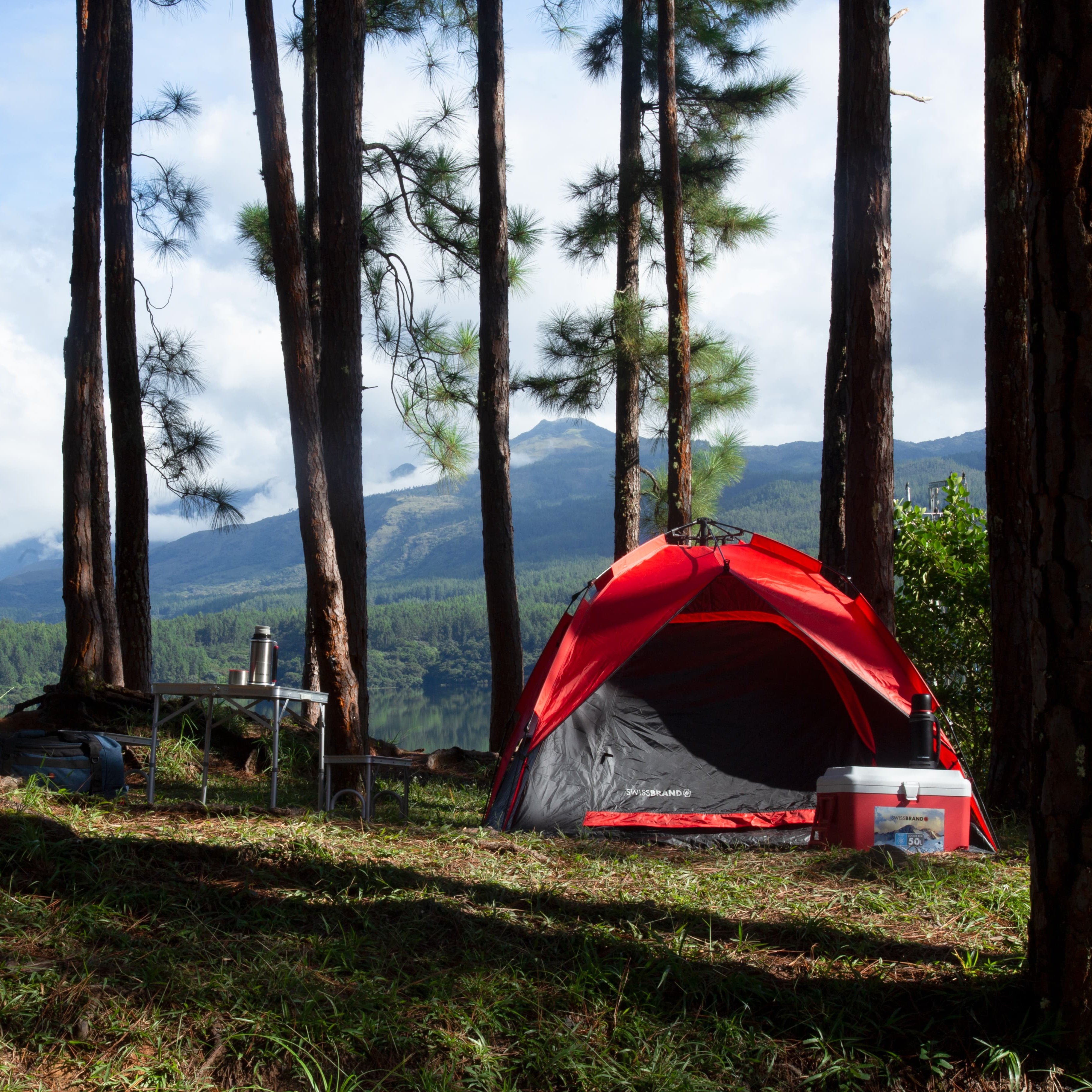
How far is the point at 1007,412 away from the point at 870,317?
37.1 inches

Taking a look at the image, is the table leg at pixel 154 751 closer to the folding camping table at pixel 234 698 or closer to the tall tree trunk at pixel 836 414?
the folding camping table at pixel 234 698

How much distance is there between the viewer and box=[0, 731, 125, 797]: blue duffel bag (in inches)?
155

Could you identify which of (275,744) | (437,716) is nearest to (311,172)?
(275,744)

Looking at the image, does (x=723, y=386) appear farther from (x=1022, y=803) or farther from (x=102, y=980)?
(x=102, y=980)

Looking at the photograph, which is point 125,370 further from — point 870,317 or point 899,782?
point 899,782

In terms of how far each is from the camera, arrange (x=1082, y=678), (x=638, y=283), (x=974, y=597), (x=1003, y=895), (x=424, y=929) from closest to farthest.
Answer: (x=1082, y=678), (x=424, y=929), (x=1003, y=895), (x=974, y=597), (x=638, y=283)

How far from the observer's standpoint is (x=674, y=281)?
364 inches

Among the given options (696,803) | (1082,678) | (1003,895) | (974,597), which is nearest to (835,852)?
(1003,895)

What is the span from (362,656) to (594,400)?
5106 millimetres

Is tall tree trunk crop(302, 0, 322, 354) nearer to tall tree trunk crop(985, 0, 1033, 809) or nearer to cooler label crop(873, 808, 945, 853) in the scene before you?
tall tree trunk crop(985, 0, 1033, 809)

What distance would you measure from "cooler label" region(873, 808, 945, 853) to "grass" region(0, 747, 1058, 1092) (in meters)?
0.47

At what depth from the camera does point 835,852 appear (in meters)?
3.71

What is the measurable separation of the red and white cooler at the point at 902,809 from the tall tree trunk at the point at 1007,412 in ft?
3.71

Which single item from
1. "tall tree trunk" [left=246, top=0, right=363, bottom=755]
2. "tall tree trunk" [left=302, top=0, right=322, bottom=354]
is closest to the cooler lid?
"tall tree trunk" [left=246, top=0, right=363, bottom=755]
